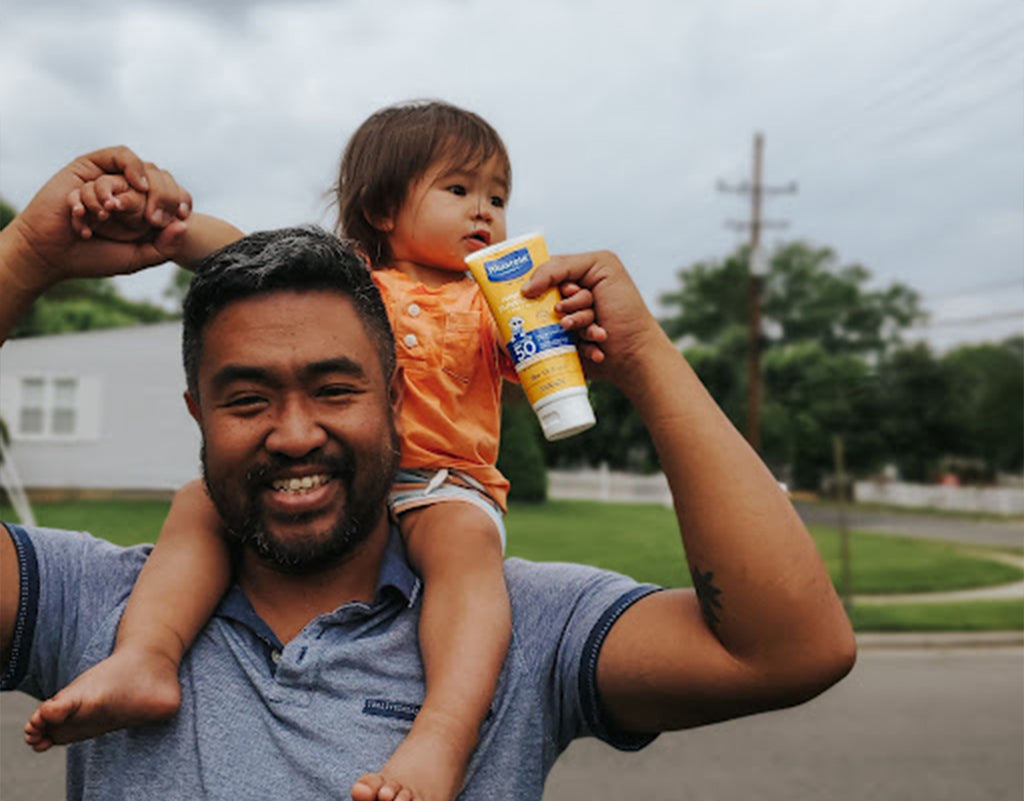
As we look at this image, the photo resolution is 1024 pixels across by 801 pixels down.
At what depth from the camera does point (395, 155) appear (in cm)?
259

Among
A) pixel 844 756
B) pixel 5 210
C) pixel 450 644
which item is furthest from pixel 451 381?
pixel 5 210

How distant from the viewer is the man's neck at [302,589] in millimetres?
1904

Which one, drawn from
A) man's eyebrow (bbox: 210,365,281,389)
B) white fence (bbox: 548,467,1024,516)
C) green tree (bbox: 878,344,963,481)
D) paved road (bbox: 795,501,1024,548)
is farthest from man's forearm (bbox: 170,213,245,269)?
green tree (bbox: 878,344,963,481)

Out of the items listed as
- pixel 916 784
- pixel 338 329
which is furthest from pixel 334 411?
pixel 916 784

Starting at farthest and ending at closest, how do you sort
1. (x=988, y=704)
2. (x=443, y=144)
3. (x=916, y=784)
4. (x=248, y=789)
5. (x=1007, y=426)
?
(x=1007, y=426) → (x=988, y=704) → (x=916, y=784) → (x=443, y=144) → (x=248, y=789)

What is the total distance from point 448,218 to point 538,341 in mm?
822

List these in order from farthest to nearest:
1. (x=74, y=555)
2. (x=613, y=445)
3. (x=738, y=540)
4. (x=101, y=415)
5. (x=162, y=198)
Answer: (x=613, y=445) < (x=101, y=415) < (x=162, y=198) < (x=74, y=555) < (x=738, y=540)

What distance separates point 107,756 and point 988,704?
27.4 ft

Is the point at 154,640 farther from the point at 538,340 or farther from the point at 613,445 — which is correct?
the point at 613,445

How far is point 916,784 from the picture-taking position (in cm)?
641

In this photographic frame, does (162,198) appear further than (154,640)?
Yes

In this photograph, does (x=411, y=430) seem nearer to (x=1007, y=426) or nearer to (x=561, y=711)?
(x=561, y=711)

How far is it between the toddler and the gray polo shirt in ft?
0.16

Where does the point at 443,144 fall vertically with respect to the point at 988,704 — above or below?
above
